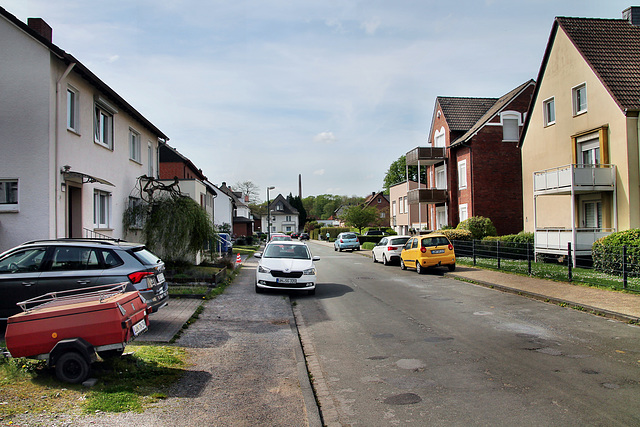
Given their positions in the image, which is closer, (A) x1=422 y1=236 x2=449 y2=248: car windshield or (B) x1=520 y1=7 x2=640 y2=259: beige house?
(B) x1=520 y1=7 x2=640 y2=259: beige house

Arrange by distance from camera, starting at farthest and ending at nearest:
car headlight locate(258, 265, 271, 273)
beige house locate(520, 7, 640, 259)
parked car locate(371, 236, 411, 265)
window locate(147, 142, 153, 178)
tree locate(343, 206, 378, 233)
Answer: tree locate(343, 206, 378, 233) → parked car locate(371, 236, 411, 265) → window locate(147, 142, 153, 178) → beige house locate(520, 7, 640, 259) → car headlight locate(258, 265, 271, 273)

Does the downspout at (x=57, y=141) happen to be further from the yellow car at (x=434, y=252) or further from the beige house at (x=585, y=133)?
the beige house at (x=585, y=133)

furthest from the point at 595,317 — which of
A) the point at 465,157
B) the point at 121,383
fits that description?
the point at 465,157

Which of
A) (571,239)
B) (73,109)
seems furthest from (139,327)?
(571,239)

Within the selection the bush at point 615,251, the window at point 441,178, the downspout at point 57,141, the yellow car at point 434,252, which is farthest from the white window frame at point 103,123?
the window at point 441,178

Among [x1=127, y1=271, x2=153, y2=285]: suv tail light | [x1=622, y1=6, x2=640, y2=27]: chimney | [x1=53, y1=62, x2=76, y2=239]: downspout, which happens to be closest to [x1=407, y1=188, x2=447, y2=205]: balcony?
[x1=622, y1=6, x2=640, y2=27]: chimney

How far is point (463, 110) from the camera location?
3700 cm

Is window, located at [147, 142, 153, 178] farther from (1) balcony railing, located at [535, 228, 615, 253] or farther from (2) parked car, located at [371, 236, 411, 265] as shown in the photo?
(1) balcony railing, located at [535, 228, 615, 253]

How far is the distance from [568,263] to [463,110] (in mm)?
24777

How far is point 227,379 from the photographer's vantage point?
597cm

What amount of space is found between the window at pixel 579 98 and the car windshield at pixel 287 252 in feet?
46.5

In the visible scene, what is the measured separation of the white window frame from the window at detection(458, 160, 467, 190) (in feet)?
79.8

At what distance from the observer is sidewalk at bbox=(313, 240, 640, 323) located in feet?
32.9

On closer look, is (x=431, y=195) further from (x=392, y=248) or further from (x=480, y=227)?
(x=392, y=248)
